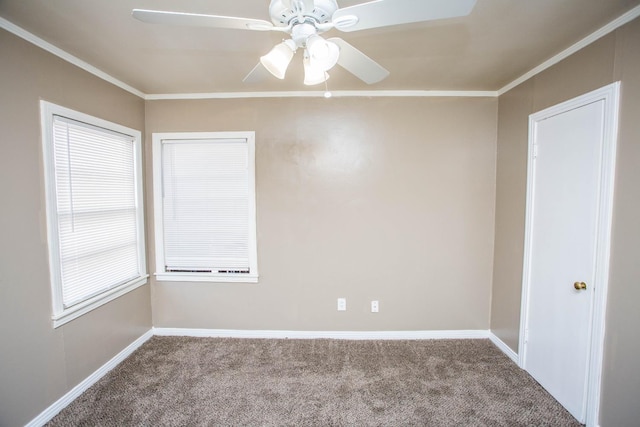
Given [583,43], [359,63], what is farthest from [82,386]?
[583,43]

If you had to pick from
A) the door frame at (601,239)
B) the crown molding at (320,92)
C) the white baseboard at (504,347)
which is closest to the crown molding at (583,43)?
the crown molding at (320,92)

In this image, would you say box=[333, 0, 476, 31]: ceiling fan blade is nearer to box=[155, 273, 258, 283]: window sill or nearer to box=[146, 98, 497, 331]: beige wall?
A: box=[146, 98, 497, 331]: beige wall

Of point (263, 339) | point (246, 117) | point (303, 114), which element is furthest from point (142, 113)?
point (263, 339)

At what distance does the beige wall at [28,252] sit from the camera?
60.9 inches

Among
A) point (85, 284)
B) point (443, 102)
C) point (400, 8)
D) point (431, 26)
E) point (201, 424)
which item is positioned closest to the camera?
point (400, 8)

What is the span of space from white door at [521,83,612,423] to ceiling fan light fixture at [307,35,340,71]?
1756 mm

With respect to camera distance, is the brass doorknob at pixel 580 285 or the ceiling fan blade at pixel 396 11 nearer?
the ceiling fan blade at pixel 396 11

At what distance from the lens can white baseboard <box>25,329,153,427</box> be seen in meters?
1.73

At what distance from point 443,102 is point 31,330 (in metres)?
3.71

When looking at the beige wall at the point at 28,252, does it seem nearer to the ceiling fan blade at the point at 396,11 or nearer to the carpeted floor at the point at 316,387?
the carpeted floor at the point at 316,387

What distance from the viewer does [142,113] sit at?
264cm

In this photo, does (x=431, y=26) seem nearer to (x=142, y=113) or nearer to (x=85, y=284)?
(x=142, y=113)

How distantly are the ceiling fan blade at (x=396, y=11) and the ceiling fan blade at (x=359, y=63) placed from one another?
0.52 feet

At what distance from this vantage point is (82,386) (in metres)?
2.01
